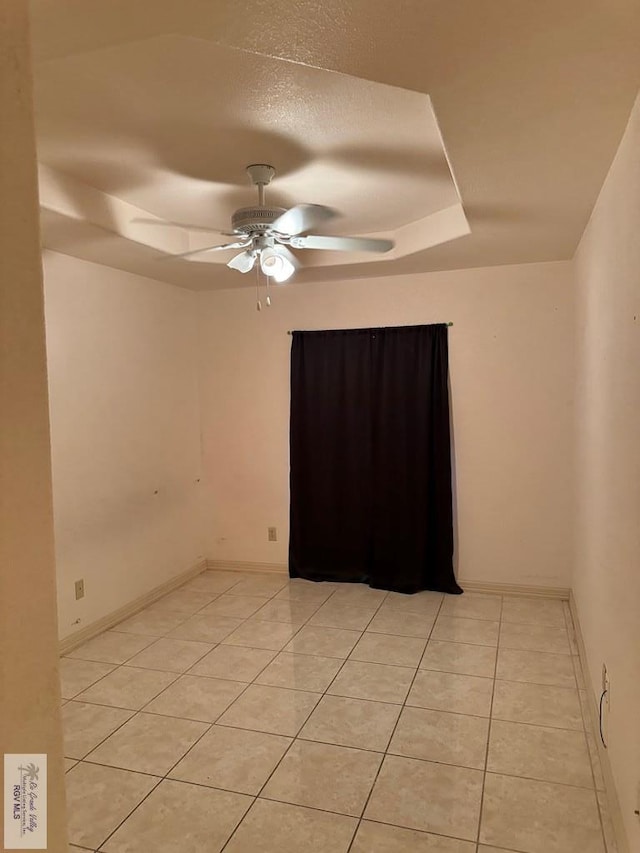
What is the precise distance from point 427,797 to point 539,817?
389 millimetres

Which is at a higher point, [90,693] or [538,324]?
[538,324]

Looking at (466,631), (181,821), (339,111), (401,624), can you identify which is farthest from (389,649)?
(339,111)

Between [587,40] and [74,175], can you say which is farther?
[74,175]

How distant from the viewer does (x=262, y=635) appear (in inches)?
147

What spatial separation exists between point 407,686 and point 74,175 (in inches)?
116

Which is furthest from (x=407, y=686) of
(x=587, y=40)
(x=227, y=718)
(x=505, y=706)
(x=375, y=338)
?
(x=587, y=40)

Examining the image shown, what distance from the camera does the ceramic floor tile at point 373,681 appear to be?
298cm

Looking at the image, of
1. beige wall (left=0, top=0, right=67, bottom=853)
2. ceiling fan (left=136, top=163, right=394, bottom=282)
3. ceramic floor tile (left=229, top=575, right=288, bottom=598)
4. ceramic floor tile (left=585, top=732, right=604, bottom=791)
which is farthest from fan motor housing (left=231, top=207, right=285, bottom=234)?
ceramic floor tile (left=229, top=575, right=288, bottom=598)

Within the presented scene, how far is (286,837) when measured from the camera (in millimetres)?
2051

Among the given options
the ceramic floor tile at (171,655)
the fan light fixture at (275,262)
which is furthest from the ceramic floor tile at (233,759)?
the fan light fixture at (275,262)

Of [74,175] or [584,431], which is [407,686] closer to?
[584,431]

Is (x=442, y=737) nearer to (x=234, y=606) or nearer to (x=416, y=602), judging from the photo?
(x=416, y=602)

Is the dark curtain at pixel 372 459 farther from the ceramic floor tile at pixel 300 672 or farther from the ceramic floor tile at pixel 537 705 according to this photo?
the ceramic floor tile at pixel 537 705

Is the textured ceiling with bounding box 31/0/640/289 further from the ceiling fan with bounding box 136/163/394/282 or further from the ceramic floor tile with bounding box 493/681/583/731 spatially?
the ceramic floor tile with bounding box 493/681/583/731
